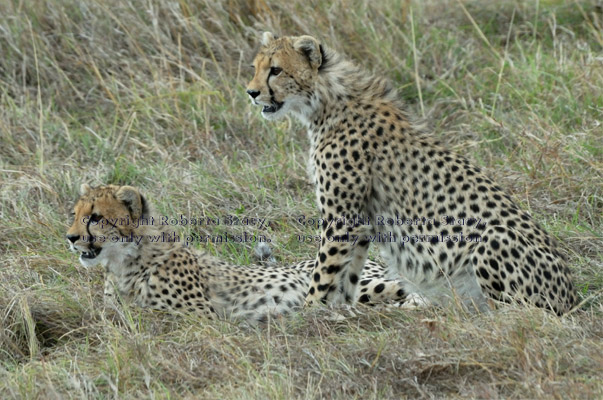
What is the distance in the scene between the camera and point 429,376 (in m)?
3.29

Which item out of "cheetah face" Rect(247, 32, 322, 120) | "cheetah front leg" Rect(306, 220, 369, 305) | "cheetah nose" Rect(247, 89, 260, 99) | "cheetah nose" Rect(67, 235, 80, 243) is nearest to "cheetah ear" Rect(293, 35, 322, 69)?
"cheetah face" Rect(247, 32, 322, 120)

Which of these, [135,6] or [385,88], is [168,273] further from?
[135,6]

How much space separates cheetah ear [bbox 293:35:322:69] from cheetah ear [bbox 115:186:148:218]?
908 millimetres

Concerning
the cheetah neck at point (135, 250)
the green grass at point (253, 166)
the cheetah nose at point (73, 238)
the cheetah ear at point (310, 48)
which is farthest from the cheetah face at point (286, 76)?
the cheetah nose at point (73, 238)

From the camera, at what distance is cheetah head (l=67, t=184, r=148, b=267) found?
163 inches

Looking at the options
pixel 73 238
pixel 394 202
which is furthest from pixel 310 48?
pixel 73 238

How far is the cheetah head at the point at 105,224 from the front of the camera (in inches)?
163

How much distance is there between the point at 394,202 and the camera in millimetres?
4188

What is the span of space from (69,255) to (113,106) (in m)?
1.82

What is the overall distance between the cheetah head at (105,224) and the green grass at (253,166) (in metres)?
0.18

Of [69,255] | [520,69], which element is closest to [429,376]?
[69,255]

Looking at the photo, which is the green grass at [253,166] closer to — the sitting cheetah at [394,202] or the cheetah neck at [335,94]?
the sitting cheetah at [394,202]

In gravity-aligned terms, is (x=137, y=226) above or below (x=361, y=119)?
below

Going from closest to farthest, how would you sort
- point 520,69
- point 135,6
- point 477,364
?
point 477,364 < point 520,69 < point 135,6
